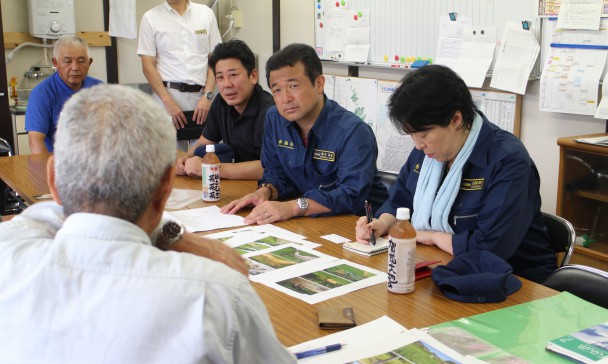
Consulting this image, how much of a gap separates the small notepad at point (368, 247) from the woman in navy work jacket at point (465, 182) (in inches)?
1.4

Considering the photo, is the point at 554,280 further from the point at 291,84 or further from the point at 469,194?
the point at 291,84

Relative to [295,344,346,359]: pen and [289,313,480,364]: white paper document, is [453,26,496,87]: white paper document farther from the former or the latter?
[295,344,346,359]: pen

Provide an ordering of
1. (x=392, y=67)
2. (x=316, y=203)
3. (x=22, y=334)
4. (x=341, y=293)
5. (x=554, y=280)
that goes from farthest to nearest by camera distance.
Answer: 1. (x=392, y=67)
2. (x=316, y=203)
3. (x=554, y=280)
4. (x=341, y=293)
5. (x=22, y=334)

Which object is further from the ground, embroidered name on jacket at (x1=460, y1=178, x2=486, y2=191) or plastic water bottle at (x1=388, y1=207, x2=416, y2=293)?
embroidered name on jacket at (x1=460, y1=178, x2=486, y2=191)

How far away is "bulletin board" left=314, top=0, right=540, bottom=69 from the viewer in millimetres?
Result: 3760

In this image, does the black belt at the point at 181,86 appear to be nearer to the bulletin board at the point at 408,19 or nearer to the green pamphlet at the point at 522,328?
the bulletin board at the point at 408,19

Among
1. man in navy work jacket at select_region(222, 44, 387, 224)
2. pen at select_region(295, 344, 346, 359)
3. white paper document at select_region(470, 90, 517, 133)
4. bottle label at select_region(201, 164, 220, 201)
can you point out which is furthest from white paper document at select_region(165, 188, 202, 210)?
white paper document at select_region(470, 90, 517, 133)

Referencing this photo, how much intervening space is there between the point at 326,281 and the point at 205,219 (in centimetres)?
76

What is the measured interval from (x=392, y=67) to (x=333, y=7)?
767 mm

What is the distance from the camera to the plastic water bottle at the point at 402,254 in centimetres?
169

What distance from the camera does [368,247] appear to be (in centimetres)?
209

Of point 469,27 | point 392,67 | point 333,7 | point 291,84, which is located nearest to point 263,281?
point 291,84

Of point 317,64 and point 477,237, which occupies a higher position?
point 317,64

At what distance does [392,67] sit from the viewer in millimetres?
4551
